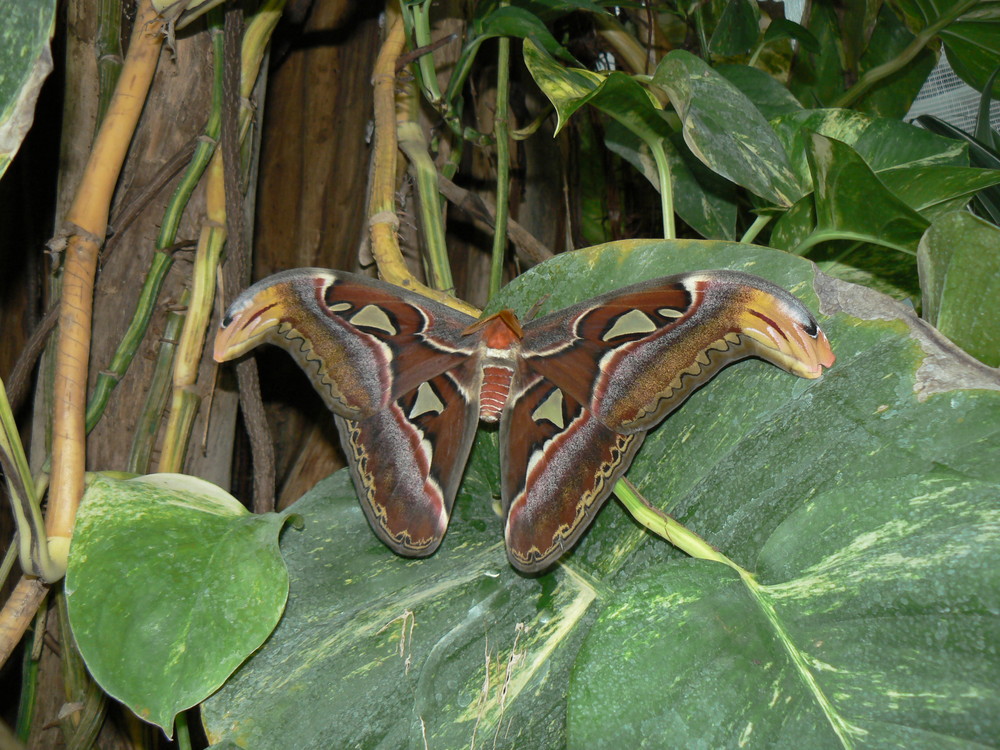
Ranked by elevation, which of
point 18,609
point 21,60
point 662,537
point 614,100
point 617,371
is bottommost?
point 18,609

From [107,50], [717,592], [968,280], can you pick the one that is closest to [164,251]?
[107,50]

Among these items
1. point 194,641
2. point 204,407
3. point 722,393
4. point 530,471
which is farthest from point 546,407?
A: point 204,407

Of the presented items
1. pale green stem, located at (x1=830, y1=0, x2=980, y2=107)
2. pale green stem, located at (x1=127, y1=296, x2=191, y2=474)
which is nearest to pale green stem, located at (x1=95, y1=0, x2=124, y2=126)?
pale green stem, located at (x1=127, y1=296, x2=191, y2=474)

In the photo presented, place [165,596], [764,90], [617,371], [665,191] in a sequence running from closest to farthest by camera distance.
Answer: [165,596], [617,371], [665,191], [764,90]

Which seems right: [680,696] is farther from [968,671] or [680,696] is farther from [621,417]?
[621,417]

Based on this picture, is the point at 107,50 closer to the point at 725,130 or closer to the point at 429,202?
the point at 429,202

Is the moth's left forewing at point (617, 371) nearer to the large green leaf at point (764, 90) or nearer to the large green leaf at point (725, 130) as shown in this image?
the large green leaf at point (725, 130)
